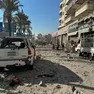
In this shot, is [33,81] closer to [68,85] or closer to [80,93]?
[68,85]

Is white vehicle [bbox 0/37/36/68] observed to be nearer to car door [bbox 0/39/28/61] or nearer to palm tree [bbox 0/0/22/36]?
car door [bbox 0/39/28/61]

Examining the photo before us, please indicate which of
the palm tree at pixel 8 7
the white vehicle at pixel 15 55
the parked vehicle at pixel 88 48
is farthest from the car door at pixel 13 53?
the palm tree at pixel 8 7

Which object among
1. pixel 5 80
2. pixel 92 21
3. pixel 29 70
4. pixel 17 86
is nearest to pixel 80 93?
pixel 17 86

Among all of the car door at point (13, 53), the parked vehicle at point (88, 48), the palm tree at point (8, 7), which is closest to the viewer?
the car door at point (13, 53)

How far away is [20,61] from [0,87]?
2.81 meters

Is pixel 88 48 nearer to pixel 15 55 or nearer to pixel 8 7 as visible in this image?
pixel 15 55

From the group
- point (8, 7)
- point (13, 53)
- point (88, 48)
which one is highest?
point (8, 7)

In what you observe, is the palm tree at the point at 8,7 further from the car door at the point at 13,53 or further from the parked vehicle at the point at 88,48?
the car door at the point at 13,53

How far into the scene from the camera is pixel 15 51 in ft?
39.3

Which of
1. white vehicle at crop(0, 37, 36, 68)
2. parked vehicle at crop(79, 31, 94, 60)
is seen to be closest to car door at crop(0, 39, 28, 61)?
white vehicle at crop(0, 37, 36, 68)

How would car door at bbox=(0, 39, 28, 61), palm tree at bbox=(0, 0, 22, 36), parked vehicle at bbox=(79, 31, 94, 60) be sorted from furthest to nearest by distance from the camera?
1. palm tree at bbox=(0, 0, 22, 36)
2. parked vehicle at bbox=(79, 31, 94, 60)
3. car door at bbox=(0, 39, 28, 61)

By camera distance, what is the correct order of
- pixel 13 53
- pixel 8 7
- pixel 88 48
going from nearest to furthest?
pixel 13 53 < pixel 88 48 < pixel 8 7

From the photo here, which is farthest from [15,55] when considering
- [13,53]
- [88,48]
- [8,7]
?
[8,7]

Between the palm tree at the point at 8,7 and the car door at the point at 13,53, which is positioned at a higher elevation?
the palm tree at the point at 8,7
